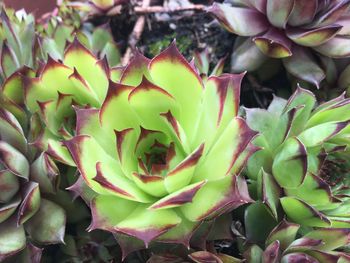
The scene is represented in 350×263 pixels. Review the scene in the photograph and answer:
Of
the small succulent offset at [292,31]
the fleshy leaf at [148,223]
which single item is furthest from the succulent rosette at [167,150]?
the small succulent offset at [292,31]

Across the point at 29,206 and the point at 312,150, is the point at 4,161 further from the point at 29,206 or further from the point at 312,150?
the point at 312,150

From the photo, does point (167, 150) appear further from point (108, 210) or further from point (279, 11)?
point (279, 11)

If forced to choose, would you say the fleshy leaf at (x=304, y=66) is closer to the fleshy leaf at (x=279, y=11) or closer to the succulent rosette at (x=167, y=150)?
the fleshy leaf at (x=279, y=11)

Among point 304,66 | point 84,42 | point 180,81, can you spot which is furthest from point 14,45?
point 304,66

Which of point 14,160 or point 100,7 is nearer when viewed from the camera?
point 14,160

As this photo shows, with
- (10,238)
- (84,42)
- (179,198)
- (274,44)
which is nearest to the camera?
(179,198)

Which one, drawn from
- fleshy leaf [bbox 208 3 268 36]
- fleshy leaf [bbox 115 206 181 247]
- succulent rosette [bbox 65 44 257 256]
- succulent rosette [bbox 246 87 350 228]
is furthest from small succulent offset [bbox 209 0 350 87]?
fleshy leaf [bbox 115 206 181 247]

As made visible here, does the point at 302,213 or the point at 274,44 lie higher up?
the point at 274,44
